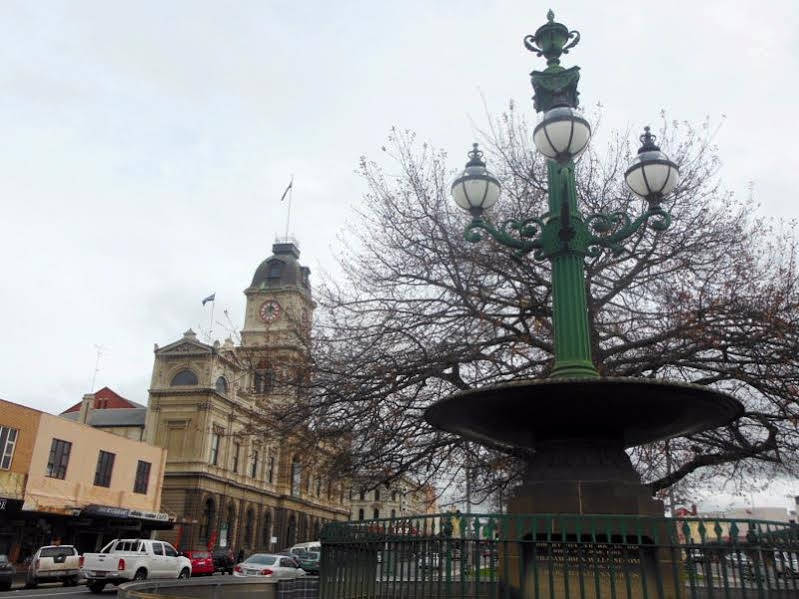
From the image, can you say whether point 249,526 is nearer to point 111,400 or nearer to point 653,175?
point 111,400

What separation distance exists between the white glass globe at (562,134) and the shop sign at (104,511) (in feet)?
111

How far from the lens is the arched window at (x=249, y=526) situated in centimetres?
5797

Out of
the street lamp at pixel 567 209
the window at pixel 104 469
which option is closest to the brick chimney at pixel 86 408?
the window at pixel 104 469

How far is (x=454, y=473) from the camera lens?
15398mm

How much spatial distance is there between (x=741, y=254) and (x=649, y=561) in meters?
8.76

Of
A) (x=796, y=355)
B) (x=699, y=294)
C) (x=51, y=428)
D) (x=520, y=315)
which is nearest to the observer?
(x=796, y=355)

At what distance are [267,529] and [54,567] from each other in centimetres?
3843

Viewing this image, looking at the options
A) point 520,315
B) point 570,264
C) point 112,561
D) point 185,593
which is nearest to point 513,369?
point 520,315

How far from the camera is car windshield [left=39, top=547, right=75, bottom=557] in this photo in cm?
2548

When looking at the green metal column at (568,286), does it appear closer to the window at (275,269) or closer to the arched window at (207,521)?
the arched window at (207,521)

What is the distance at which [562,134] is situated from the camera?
24.9ft

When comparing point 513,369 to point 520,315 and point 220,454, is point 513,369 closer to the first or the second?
point 520,315

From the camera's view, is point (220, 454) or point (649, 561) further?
point (220, 454)

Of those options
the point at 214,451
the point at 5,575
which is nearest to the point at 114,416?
the point at 214,451
